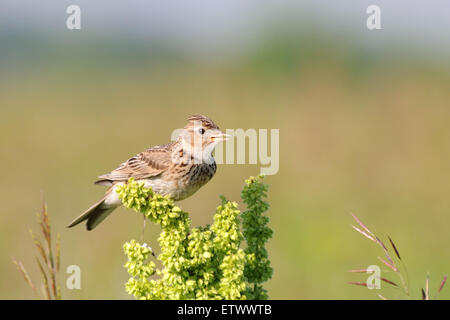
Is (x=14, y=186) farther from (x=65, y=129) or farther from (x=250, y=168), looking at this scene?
(x=250, y=168)

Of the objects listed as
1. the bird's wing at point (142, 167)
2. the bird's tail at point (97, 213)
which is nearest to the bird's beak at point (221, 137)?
the bird's wing at point (142, 167)

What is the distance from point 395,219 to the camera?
802 centimetres

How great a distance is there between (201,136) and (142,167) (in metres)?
0.50

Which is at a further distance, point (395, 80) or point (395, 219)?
point (395, 80)

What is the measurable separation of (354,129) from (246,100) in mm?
2032

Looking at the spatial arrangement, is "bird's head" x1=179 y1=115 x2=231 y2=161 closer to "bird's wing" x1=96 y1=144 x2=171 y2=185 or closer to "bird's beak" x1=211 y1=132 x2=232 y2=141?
"bird's beak" x1=211 y1=132 x2=232 y2=141

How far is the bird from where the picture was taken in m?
4.21

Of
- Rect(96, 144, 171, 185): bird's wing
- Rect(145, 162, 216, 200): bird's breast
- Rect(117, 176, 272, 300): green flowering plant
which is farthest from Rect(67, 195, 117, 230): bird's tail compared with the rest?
Rect(117, 176, 272, 300): green flowering plant

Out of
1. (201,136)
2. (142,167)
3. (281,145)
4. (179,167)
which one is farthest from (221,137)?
(281,145)

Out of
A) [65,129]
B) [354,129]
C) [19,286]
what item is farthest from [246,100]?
[19,286]

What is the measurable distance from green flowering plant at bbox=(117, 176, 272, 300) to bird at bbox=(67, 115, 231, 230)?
1.13 m

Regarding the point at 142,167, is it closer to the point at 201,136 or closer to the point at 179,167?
the point at 179,167

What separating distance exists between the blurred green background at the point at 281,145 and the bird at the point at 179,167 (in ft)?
6.80

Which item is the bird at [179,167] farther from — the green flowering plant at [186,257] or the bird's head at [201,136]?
the green flowering plant at [186,257]
